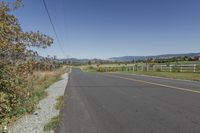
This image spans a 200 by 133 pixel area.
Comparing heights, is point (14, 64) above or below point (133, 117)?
above

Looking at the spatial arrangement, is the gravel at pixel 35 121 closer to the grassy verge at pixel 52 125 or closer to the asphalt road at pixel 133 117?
the grassy verge at pixel 52 125

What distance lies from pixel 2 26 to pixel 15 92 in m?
2.04

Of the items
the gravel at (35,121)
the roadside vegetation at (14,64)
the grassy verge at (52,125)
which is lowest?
the gravel at (35,121)

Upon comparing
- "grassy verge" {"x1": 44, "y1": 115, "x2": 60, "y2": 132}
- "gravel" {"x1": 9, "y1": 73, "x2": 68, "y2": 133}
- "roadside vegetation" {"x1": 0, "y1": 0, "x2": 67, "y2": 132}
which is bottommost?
"gravel" {"x1": 9, "y1": 73, "x2": 68, "y2": 133}

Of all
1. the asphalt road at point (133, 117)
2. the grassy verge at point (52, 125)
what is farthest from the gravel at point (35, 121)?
the asphalt road at point (133, 117)

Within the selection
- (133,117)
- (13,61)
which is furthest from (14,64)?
(133,117)

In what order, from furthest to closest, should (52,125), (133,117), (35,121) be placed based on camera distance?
(133,117), (35,121), (52,125)

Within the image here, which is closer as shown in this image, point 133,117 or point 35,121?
point 35,121

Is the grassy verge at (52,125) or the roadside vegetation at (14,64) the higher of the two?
the roadside vegetation at (14,64)

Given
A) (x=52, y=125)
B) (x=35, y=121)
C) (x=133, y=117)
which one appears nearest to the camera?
(x=52, y=125)

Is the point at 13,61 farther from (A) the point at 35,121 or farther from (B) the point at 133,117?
(B) the point at 133,117

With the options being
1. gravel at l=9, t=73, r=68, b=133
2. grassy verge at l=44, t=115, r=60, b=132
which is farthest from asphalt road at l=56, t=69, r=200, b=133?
gravel at l=9, t=73, r=68, b=133

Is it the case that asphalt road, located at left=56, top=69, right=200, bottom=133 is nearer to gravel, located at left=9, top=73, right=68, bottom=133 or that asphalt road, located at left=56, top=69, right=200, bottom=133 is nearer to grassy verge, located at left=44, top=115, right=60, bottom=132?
grassy verge, located at left=44, top=115, right=60, bottom=132

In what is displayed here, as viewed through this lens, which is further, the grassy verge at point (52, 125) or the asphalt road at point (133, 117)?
the grassy verge at point (52, 125)
